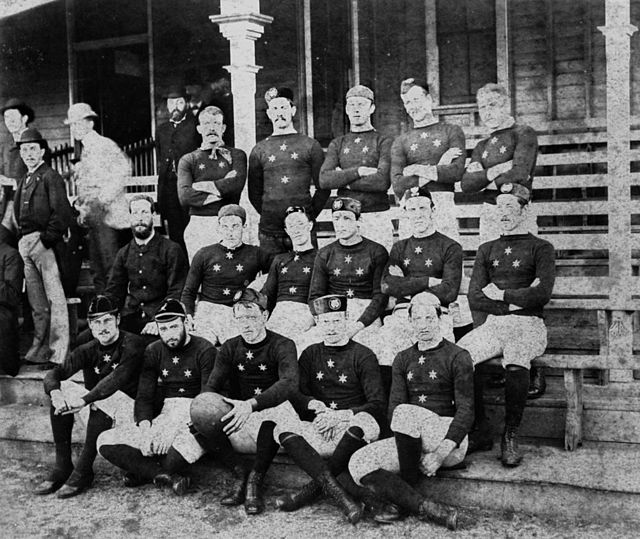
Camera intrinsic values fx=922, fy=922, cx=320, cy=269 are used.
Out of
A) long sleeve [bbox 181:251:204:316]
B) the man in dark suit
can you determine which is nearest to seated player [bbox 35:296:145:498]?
long sleeve [bbox 181:251:204:316]

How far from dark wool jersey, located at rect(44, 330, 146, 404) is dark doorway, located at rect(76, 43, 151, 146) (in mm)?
5810

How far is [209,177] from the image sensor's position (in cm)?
715

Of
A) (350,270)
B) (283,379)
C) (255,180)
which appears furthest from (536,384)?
(255,180)

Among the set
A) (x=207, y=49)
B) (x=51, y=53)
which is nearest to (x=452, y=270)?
(x=207, y=49)

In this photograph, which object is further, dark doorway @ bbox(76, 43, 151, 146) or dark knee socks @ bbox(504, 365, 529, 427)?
dark doorway @ bbox(76, 43, 151, 146)

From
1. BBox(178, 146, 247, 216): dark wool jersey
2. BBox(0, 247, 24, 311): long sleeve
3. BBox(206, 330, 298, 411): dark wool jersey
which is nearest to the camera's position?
BBox(206, 330, 298, 411): dark wool jersey

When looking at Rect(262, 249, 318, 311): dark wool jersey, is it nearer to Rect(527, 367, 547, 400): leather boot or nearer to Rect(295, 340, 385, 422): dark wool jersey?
Rect(295, 340, 385, 422): dark wool jersey

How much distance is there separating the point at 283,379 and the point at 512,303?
150 cm

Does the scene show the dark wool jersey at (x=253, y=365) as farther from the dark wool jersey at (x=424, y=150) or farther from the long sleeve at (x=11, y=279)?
the long sleeve at (x=11, y=279)

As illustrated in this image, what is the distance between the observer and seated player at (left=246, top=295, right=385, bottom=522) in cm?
547

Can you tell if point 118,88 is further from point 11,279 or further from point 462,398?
point 462,398

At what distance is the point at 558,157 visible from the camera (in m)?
7.92

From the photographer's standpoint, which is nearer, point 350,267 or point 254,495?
point 254,495

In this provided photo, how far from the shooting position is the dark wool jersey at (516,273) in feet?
18.7
